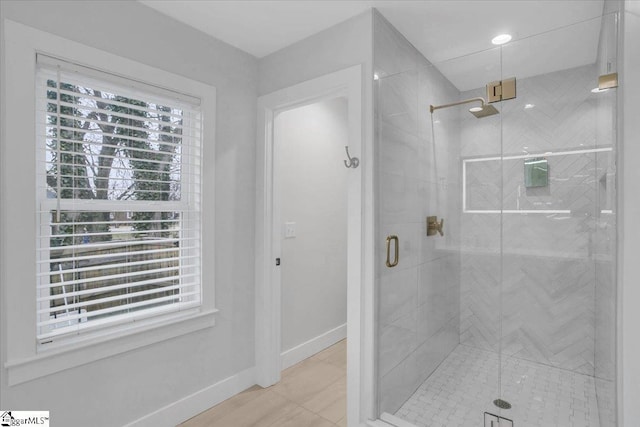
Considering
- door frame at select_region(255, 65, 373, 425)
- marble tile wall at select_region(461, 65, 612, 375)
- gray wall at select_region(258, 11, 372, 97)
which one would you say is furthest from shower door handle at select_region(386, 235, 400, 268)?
gray wall at select_region(258, 11, 372, 97)

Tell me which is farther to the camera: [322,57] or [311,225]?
[311,225]

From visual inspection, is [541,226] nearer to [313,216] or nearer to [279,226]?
[279,226]

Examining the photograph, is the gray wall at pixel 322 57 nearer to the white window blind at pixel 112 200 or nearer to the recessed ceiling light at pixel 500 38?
the white window blind at pixel 112 200

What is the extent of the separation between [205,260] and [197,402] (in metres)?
0.89

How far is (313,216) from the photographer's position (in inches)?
121

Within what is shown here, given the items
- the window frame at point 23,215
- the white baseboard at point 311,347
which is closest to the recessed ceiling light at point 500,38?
the window frame at point 23,215

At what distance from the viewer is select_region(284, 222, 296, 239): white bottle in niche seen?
9.20 ft

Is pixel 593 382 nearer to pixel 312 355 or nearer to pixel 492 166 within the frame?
pixel 492 166

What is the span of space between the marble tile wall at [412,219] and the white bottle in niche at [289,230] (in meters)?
0.98

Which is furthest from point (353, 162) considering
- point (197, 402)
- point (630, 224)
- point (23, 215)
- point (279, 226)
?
point (197, 402)

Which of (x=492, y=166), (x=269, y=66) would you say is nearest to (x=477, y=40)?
(x=492, y=166)

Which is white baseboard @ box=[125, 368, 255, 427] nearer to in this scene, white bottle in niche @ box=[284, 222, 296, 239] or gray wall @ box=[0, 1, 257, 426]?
gray wall @ box=[0, 1, 257, 426]

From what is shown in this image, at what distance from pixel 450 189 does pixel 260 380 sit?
1878 mm

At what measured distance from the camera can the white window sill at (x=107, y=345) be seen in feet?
5.04
